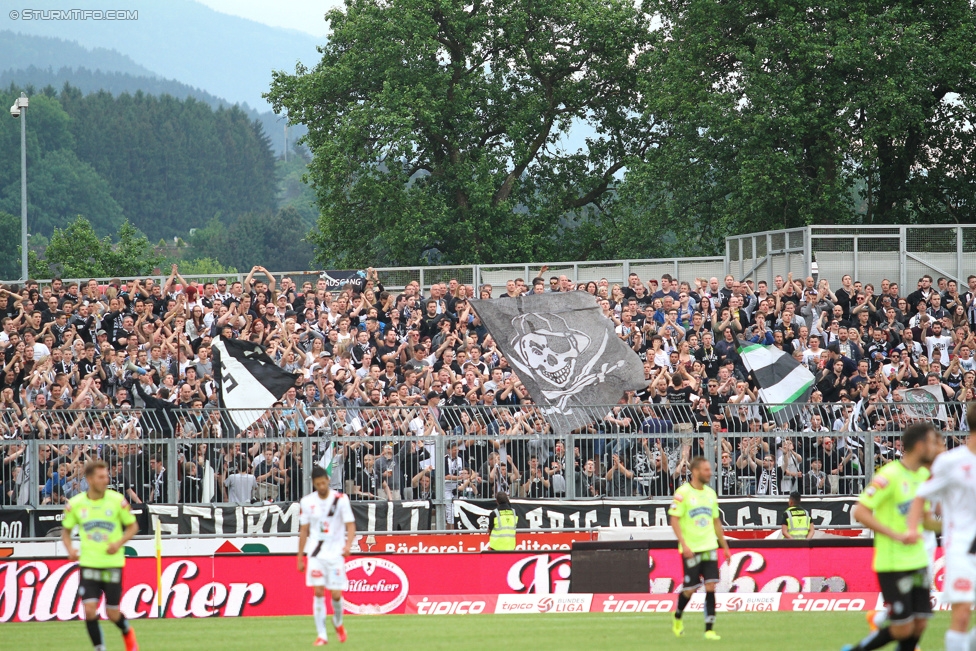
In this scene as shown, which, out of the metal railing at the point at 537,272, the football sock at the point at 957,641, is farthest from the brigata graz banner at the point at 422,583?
the metal railing at the point at 537,272

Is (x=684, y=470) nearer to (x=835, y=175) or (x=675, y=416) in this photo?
(x=675, y=416)

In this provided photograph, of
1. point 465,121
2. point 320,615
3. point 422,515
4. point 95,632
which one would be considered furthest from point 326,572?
point 465,121

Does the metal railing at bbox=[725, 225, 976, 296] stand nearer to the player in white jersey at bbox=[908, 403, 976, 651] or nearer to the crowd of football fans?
the crowd of football fans

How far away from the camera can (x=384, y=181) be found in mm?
46406

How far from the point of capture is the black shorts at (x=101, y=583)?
1265 centimetres

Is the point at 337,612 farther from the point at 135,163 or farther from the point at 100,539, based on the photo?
the point at 135,163

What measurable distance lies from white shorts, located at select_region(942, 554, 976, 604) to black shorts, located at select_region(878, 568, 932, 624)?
75cm

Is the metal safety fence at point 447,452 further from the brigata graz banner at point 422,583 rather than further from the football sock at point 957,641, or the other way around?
the football sock at point 957,641

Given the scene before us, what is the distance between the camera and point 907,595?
958cm

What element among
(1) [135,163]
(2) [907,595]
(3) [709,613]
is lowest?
(3) [709,613]


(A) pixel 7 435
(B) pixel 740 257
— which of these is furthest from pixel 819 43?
(A) pixel 7 435

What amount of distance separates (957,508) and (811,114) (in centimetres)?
3108

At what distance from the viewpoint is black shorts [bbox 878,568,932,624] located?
31.3 ft

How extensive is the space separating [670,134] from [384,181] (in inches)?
456
